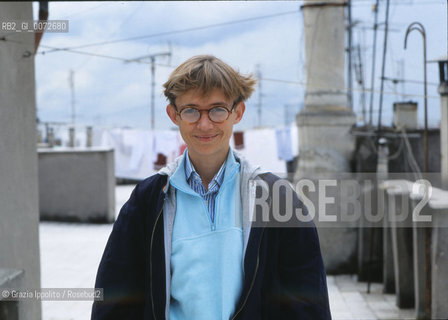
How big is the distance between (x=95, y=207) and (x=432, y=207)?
7.56m

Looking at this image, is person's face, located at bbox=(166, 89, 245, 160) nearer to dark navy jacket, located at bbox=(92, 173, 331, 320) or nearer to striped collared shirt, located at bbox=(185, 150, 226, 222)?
striped collared shirt, located at bbox=(185, 150, 226, 222)

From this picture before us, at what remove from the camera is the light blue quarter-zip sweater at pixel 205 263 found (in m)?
1.65

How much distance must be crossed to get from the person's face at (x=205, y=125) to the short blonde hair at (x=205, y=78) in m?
0.02

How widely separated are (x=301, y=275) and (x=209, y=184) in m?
0.45

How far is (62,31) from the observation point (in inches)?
135

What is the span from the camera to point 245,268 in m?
1.64

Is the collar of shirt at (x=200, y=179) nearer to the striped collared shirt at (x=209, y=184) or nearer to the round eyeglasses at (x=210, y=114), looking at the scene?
the striped collared shirt at (x=209, y=184)

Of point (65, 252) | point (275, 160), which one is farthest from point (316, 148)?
point (275, 160)

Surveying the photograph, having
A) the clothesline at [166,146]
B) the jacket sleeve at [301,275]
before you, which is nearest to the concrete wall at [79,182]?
the clothesline at [166,146]

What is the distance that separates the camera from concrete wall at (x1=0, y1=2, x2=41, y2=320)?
3.51m

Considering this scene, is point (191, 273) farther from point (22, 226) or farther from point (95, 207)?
point (95, 207)

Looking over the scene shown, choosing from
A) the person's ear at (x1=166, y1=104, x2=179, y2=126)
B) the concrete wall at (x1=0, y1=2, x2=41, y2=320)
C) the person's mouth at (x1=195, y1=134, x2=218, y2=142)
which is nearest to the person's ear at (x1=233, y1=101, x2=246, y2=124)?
the person's mouth at (x1=195, y1=134, x2=218, y2=142)

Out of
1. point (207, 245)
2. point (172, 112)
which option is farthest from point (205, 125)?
point (207, 245)

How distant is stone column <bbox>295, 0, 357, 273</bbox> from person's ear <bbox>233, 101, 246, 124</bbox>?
17.2 feet
